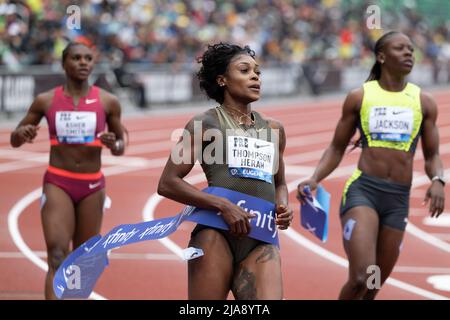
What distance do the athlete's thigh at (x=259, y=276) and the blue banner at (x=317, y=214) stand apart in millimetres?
1717

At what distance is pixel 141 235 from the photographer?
5.29 m

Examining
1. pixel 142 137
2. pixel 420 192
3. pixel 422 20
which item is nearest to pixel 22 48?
pixel 142 137

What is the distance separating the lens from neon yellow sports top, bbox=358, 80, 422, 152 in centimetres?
732

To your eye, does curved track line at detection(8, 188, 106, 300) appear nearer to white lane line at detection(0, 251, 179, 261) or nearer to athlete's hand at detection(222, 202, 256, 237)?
white lane line at detection(0, 251, 179, 261)

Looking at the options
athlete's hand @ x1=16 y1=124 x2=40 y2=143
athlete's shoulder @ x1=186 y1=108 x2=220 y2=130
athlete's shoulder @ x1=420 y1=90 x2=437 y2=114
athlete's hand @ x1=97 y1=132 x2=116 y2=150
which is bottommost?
athlete's hand @ x1=97 y1=132 x2=116 y2=150

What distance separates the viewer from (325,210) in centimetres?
700

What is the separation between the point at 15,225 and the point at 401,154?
228 inches

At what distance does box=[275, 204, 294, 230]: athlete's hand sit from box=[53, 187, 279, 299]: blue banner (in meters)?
0.06

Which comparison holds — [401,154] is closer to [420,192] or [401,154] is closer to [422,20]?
[420,192]

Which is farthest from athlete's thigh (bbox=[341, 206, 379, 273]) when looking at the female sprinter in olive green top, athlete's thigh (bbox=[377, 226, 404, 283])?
the female sprinter in olive green top

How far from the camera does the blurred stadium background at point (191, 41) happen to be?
21.3m

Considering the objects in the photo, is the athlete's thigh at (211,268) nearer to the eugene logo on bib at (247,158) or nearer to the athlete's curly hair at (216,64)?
the eugene logo on bib at (247,158)
